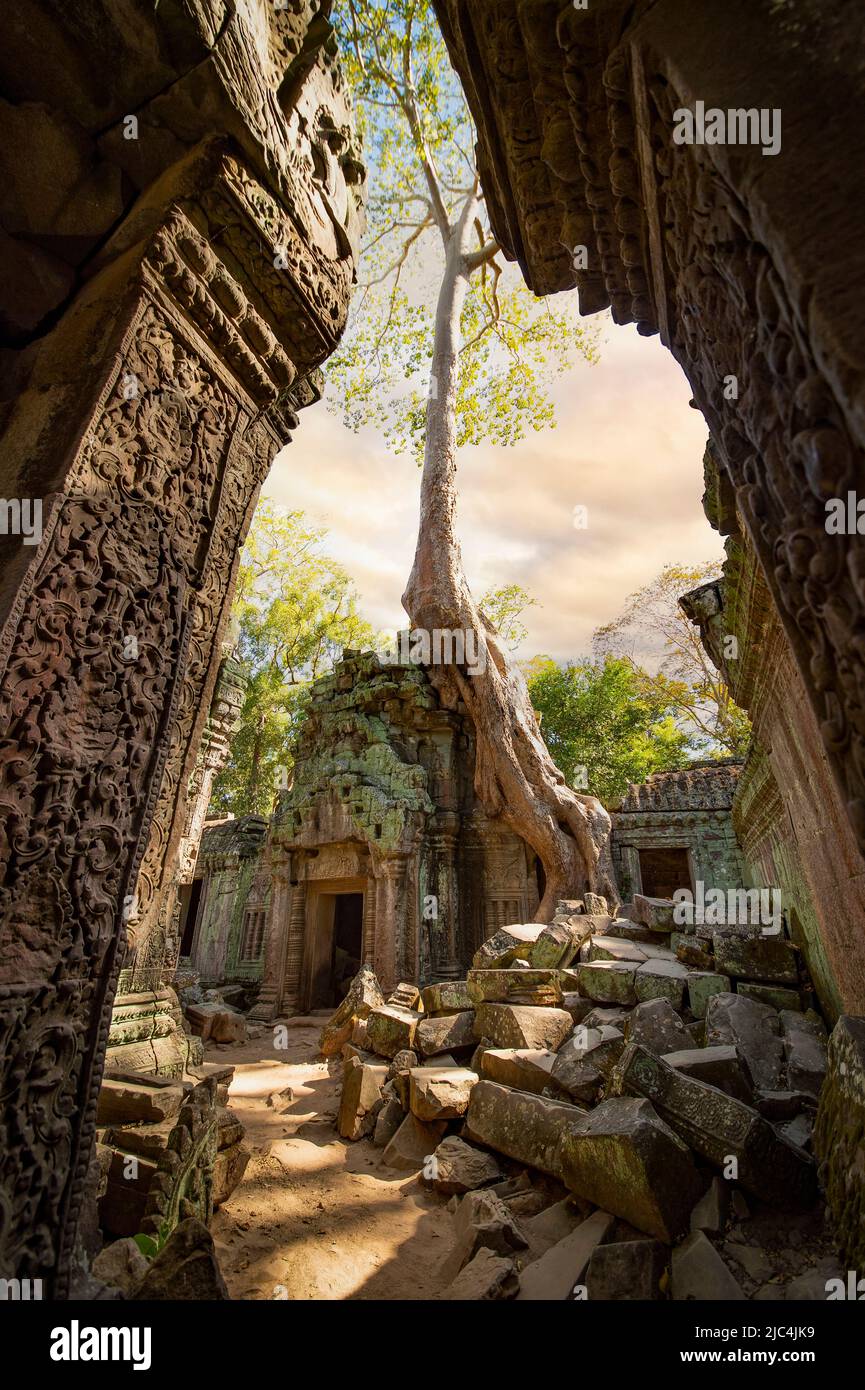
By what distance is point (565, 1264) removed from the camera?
7.55ft

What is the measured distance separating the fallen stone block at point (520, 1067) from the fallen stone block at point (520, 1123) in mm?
226

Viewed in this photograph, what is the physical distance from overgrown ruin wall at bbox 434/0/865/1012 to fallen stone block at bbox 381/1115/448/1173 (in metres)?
3.73

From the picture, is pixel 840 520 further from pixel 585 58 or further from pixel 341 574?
pixel 341 574

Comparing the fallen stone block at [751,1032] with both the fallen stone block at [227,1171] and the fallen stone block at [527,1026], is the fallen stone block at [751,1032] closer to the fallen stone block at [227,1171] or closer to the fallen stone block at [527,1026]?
the fallen stone block at [527,1026]

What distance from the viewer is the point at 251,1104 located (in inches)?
196

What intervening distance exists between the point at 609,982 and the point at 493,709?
610cm

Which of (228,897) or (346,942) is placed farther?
(228,897)

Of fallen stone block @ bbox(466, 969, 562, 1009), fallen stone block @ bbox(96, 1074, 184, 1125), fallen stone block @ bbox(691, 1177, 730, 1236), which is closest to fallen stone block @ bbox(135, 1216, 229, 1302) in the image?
fallen stone block @ bbox(96, 1074, 184, 1125)

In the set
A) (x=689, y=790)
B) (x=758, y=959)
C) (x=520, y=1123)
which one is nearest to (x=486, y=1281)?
(x=520, y=1123)

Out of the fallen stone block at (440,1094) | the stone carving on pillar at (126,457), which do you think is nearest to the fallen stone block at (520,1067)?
the fallen stone block at (440,1094)

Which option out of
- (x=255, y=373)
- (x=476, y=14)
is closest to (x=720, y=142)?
(x=476, y=14)

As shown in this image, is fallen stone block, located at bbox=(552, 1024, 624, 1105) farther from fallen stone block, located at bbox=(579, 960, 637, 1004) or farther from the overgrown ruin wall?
the overgrown ruin wall

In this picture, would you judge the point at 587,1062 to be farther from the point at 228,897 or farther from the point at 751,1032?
the point at 228,897
